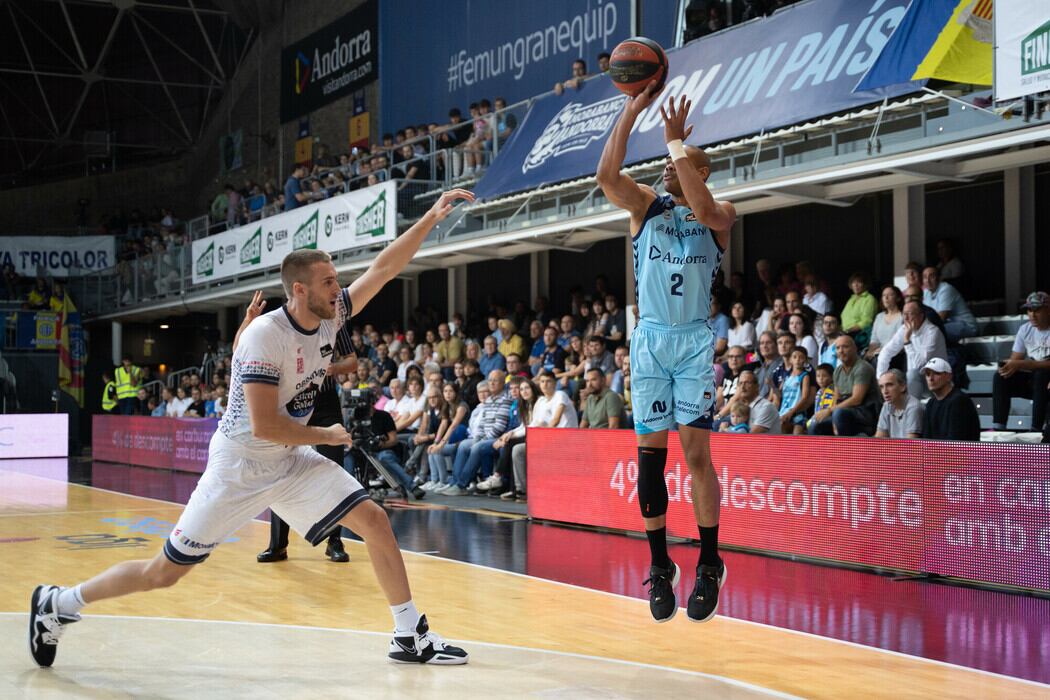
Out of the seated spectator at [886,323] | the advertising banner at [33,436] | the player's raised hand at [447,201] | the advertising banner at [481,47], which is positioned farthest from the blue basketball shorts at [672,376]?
the advertising banner at [33,436]

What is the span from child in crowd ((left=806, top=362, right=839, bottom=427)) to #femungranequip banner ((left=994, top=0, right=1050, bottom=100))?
282 centimetres

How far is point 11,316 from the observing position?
28109mm

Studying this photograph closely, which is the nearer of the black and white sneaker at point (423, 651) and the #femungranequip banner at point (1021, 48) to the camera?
the black and white sneaker at point (423, 651)

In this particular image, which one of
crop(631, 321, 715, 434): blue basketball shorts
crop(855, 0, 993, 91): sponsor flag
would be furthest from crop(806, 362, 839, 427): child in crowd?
crop(631, 321, 715, 434): blue basketball shorts

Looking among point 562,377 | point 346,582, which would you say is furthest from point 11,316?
point 346,582

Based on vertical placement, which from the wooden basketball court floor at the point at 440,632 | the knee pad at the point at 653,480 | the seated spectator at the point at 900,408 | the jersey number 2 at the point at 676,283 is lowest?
the wooden basketball court floor at the point at 440,632

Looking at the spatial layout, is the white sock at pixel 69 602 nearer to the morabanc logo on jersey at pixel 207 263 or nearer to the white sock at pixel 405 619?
the white sock at pixel 405 619

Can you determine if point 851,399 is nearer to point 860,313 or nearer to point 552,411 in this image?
point 860,313

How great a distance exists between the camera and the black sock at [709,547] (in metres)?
5.22

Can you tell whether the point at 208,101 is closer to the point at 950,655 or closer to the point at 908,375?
the point at 908,375

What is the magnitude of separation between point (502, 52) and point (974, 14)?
37.5 feet

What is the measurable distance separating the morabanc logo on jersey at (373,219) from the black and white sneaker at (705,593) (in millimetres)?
12165

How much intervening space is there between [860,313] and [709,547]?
702 centimetres

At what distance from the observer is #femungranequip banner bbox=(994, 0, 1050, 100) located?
883 centimetres
